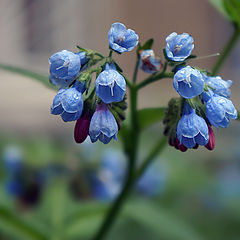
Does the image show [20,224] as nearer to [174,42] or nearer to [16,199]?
[16,199]

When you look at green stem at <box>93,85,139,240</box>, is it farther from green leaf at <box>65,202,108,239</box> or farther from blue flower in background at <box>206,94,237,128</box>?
green leaf at <box>65,202,108,239</box>

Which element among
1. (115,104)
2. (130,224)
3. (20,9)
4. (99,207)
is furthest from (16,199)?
(20,9)

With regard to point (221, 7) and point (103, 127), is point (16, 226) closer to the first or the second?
point (103, 127)

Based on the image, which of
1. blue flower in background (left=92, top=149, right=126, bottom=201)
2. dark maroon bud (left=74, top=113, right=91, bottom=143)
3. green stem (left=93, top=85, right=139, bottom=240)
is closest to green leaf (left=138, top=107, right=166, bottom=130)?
green stem (left=93, top=85, right=139, bottom=240)

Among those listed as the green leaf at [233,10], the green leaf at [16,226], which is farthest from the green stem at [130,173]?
the green leaf at [233,10]

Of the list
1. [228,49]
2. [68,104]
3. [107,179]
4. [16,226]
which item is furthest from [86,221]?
[68,104]

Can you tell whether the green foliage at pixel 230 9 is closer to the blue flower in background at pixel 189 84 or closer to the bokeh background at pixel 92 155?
the bokeh background at pixel 92 155
